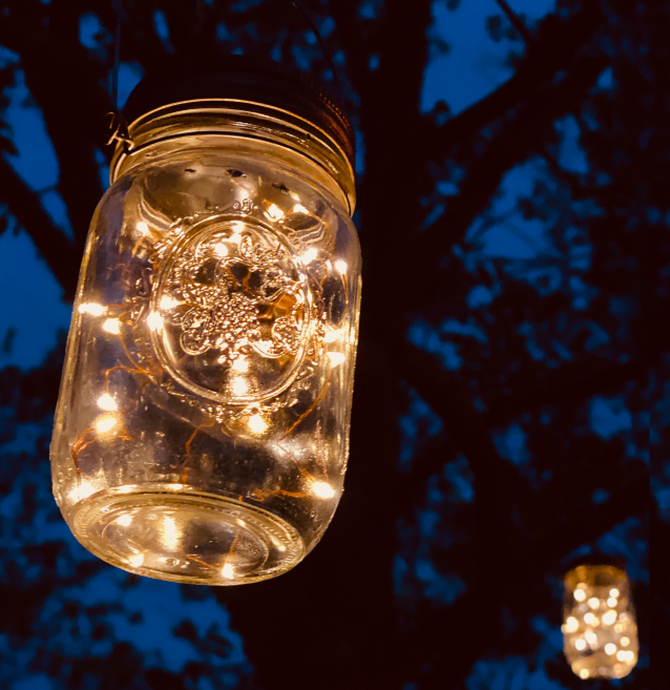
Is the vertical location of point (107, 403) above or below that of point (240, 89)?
below

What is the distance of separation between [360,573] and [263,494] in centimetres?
163

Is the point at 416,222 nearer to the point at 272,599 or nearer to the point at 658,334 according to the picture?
the point at 658,334

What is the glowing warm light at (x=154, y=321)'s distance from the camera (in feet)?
3.86

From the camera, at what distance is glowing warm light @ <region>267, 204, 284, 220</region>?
126 centimetres

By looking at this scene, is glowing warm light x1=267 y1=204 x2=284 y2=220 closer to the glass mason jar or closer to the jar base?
the glass mason jar

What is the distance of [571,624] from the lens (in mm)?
3457

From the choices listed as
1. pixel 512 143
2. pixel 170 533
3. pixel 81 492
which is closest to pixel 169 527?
pixel 170 533

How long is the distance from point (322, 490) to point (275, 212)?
0.47 metres

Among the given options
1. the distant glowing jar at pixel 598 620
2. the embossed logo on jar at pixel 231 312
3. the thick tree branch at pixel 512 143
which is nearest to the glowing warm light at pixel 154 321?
the embossed logo on jar at pixel 231 312

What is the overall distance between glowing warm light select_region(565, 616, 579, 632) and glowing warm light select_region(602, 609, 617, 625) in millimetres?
126

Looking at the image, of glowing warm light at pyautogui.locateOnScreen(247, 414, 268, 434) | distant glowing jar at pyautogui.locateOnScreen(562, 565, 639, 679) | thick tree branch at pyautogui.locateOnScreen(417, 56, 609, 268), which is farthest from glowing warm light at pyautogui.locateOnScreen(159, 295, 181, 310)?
distant glowing jar at pyautogui.locateOnScreen(562, 565, 639, 679)

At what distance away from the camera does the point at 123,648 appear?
392 centimetres

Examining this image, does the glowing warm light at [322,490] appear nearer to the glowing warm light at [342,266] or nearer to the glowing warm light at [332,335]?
the glowing warm light at [332,335]

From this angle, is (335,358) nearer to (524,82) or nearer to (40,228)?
(524,82)
